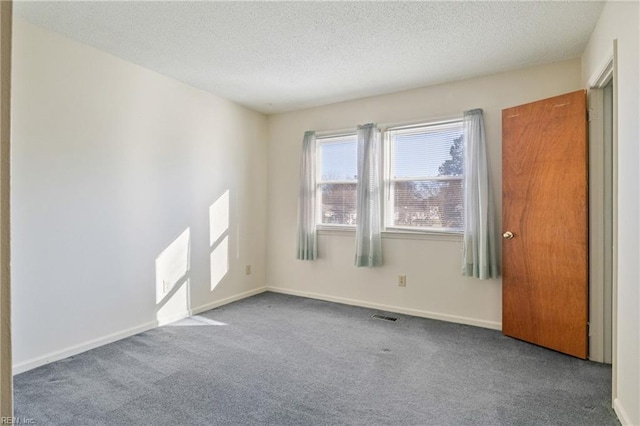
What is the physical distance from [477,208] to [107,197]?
342cm

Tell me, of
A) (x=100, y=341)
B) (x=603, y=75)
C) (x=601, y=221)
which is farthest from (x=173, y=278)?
(x=603, y=75)

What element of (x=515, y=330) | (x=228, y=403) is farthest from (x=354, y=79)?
(x=228, y=403)

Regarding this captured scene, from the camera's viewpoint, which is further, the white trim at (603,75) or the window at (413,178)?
the window at (413,178)

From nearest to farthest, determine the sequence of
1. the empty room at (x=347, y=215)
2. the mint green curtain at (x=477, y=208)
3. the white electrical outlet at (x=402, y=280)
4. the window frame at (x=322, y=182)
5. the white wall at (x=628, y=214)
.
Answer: the white wall at (x=628, y=214)
the empty room at (x=347, y=215)
the mint green curtain at (x=477, y=208)
the white electrical outlet at (x=402, y=280)
the window frame at (x=322, y=182)

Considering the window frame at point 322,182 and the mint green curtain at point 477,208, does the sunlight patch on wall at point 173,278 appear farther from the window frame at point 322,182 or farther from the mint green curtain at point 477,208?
the mint green curtain at point 477,208

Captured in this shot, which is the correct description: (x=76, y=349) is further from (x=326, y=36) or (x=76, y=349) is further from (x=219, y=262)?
(x=326, y=36)

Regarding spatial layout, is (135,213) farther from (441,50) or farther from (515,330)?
(515,330)

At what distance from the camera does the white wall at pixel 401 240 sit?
3.37m

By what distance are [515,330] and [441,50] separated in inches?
101

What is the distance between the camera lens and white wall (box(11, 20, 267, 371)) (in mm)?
2488

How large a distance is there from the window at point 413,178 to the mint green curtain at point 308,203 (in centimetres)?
20

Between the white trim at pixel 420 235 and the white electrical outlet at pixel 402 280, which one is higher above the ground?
the white trim at pixel 420 235

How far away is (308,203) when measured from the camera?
4465 millimetres

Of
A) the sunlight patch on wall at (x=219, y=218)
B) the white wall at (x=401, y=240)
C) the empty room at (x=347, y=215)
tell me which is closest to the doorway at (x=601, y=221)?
the empty room at (x=347, y=215)
